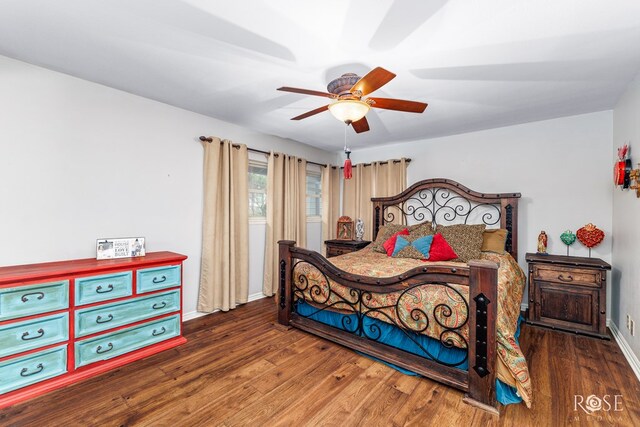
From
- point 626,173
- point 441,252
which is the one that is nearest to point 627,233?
point 626,173

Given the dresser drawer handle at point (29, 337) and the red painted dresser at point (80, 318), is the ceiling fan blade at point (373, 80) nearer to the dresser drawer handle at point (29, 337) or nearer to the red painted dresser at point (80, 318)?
the red painted dresser at point (80, 318)

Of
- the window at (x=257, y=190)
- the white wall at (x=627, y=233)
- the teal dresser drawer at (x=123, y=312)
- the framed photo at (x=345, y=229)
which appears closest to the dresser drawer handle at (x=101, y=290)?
the teal dresser drawer at (x=123, y=312)

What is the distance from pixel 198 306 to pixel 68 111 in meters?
2.37

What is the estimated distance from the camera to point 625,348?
2.49 m

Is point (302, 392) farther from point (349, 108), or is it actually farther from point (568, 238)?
point (568, 238)

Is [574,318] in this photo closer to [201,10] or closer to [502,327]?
[502,327]

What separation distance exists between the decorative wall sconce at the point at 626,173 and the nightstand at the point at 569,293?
865 millimetres

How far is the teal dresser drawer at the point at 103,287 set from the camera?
2193 mm

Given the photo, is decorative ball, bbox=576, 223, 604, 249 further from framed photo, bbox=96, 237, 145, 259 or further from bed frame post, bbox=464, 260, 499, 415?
framed photo, bbox=96, 237, 145, 259

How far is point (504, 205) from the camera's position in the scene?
11.8ft

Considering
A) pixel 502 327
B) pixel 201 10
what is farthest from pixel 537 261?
pixel 201 10

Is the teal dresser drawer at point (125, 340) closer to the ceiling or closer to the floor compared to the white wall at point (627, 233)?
closer to the floor

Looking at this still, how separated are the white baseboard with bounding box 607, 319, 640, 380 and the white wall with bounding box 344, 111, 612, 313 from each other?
0.74 m

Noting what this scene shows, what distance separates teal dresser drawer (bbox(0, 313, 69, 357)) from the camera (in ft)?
6.21
